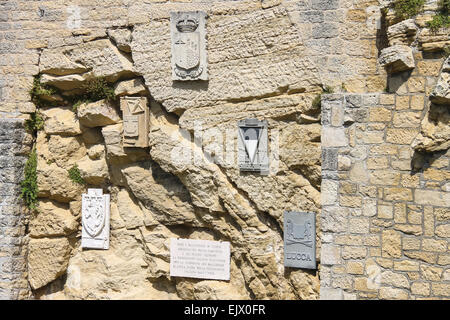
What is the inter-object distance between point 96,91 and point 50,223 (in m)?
1.85

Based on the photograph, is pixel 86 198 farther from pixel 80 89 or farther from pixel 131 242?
pixel 80 89

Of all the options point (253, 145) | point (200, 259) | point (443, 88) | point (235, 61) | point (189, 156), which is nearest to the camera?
point (443, 88)

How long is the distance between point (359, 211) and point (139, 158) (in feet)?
9.51

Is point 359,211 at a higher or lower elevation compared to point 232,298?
higher

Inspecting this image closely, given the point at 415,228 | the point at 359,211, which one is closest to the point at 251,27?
the point at 359,211

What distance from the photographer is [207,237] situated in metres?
5.84

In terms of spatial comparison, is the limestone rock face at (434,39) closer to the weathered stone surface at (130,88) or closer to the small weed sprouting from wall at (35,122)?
the weathered stone surface at (130,88)

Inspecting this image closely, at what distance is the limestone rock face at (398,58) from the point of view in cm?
418

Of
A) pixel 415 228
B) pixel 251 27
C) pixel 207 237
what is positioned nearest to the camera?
pixel 415 228

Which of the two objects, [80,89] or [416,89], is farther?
[80,89]

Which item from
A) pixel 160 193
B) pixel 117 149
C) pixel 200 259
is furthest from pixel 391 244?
pixel 117 149

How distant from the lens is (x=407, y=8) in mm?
4355

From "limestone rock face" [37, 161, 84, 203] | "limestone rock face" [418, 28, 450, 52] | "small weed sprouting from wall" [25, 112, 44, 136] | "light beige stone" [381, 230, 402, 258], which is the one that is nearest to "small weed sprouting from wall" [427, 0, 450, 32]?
"limestone rock face" [418, 28, 450, 52]

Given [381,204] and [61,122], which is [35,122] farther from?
[381,204]
